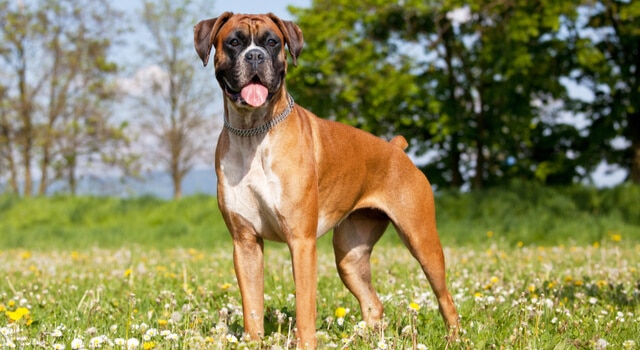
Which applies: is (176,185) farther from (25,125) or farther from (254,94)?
(254,94)

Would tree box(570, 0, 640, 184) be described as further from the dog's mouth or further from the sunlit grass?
the dog's mouth

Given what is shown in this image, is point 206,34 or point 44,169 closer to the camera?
point 206,34

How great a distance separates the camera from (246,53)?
3.80 meters

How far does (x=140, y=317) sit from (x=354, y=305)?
169cm

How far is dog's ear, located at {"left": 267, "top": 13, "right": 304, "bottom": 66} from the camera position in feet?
13.5

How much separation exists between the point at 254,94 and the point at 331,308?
2.18 m

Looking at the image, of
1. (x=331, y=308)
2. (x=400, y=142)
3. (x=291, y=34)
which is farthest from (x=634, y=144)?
(x=291, y=34)

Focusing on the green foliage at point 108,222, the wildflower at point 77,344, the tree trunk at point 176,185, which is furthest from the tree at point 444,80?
the wildflower at point 77,344

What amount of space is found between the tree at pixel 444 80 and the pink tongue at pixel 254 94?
1622 centimetres

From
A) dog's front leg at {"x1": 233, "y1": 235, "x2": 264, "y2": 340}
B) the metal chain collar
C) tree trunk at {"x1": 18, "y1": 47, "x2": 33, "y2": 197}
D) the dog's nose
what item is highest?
tree trunk at {"x1": 18, "y1": 47, "x2": 33, "y2": 197}

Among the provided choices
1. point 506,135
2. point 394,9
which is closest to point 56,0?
point 394,9

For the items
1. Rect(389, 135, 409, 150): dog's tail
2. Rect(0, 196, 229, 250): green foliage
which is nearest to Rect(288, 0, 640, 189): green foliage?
Rect(0, 196, 229, 250): green foliage

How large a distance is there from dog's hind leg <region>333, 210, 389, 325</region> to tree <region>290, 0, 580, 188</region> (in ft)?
49.2

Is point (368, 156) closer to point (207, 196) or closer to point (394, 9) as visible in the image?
point (207, 196)
